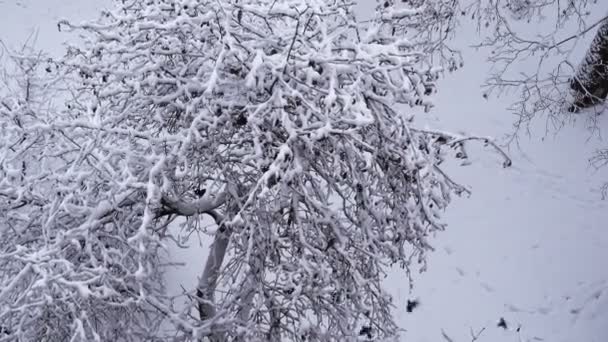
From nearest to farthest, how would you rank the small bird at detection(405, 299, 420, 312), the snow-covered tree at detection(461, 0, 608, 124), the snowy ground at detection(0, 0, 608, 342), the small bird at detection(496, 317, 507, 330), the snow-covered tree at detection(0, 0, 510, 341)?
the snow-covered tree at detection(0, 0, 510, 341) < the small bird at detection(496, 317, 507, 330) < the snowy ground at detection(0, 0, 608, 342) < the small bird at detection(405, 299, 420, 312) < the snow-covered tree at detection(461, 0, 608, 124)

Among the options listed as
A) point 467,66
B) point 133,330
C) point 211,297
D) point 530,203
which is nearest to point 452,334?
point 530,203

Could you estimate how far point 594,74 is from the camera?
1202cm

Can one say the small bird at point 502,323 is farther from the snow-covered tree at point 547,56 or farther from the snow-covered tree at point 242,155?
the snow-covered tree at point 242,155

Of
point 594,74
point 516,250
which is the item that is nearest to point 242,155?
point 516,250

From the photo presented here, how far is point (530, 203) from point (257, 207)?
29.8 ft

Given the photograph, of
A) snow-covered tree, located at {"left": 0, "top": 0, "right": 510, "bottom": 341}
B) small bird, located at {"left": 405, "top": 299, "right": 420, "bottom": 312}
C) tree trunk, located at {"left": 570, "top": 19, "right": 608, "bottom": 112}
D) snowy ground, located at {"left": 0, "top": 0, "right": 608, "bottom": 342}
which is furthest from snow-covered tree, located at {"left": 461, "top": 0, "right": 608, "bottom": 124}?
snow-covered tree, located at {"left": 0, "top": 0, "right": 510, "bottom": 341}

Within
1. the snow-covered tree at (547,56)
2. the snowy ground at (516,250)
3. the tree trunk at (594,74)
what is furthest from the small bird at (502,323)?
the tree trunk at (594,74)

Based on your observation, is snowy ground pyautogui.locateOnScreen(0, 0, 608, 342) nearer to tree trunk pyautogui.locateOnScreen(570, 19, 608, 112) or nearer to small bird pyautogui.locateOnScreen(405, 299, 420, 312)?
small bird pyautogui.locateOnScreen(405, 299, 420, 312)

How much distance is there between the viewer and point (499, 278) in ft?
35.7

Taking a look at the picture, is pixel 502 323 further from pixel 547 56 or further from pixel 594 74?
pixel 594 74

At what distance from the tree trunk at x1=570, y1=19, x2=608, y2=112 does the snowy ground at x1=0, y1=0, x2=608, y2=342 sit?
0.85 meters

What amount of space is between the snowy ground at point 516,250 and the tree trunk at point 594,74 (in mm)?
848

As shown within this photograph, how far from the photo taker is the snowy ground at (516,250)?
10.2 meters

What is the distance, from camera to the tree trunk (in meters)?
11.4
